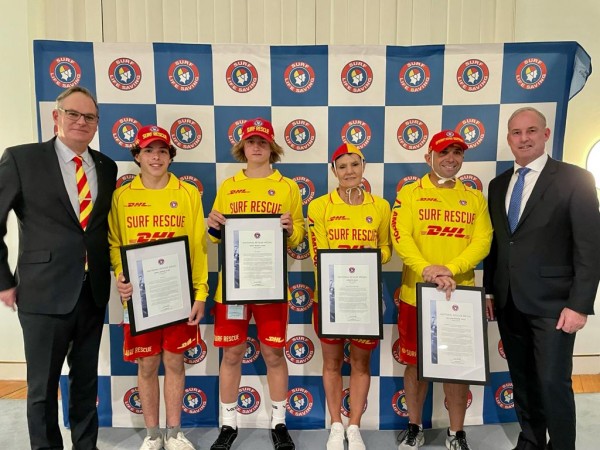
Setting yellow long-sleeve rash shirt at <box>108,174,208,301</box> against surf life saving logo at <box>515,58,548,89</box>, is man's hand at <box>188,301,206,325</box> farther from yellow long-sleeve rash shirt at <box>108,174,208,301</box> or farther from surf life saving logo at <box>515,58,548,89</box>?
surf life saving logo at <box>515,58,548,89</box>

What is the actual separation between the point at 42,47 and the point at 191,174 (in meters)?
1.12

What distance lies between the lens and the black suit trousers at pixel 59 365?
192 cm

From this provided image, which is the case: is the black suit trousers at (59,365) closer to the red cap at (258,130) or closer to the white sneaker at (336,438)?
the red cap at (258,130)

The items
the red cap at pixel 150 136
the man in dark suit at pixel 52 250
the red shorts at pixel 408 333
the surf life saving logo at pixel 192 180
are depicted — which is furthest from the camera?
the surf life saving logo at pixel 192 180

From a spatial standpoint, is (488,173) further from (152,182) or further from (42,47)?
(42,47)

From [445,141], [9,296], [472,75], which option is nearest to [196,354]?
[9,296]

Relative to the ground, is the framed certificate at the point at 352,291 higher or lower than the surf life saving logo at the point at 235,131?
lower

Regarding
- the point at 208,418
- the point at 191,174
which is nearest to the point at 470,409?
the point at 208,418

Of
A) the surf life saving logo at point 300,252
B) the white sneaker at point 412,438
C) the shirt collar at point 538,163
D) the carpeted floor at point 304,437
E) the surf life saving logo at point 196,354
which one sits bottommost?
the carpeted floor at point 304,437

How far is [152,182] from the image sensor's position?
2.19m

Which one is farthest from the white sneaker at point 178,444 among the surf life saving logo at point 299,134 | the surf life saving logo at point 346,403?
the surf life saving logo at point 299,134

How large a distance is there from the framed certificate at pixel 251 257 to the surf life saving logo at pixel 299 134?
0.62 meters

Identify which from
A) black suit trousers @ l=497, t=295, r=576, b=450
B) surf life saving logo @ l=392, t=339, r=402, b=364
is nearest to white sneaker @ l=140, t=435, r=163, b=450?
surf life saving logo @ l=392, t=339, r=402, b=364

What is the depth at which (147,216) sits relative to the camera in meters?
2.12
